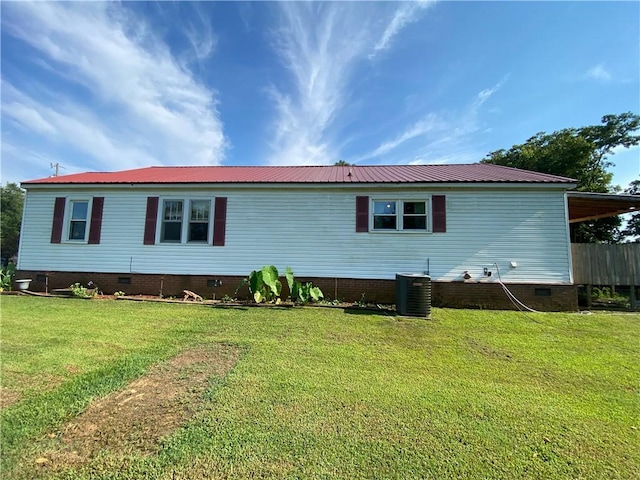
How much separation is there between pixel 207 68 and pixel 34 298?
8967 mm

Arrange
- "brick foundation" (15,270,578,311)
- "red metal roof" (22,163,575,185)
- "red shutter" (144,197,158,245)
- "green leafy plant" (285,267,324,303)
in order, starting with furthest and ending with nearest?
1. "red shutter" (144,197,158,245)
2. "red metal roof" (22,163,575,185)
3. "brick foundation" (15,270,578,311)
4. "green leafy plant" (285,267,324,303)

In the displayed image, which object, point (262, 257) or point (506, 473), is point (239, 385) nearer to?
point (506, 473)

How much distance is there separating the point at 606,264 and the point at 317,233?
339 inches

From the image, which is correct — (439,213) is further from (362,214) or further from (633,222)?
(633,222)

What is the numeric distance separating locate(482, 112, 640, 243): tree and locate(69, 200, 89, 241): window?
24.1m

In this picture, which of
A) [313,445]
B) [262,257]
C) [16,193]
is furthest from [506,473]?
[16,193]

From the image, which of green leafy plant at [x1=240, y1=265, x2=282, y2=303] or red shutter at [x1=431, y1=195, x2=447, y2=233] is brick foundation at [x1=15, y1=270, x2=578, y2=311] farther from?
red shutter at [x1=431, y1=195, x2=447, y2=233]

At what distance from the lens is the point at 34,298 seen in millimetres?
8625

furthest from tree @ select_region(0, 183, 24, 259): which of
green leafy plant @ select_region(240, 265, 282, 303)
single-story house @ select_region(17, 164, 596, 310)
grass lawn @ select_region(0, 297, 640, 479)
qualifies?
grass lawn @ select_region(0, 297, 640, 479)

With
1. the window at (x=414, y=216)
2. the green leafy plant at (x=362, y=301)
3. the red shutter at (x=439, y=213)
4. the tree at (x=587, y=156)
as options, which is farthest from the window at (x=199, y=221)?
the tree at (x=587, y=156)

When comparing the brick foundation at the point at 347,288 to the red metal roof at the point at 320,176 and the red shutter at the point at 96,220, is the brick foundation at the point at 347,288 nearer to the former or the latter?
the red shutter at the point at 96,220

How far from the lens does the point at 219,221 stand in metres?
9.73

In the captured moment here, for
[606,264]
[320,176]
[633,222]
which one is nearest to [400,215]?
[320,176]

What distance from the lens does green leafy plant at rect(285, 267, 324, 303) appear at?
8336mm
